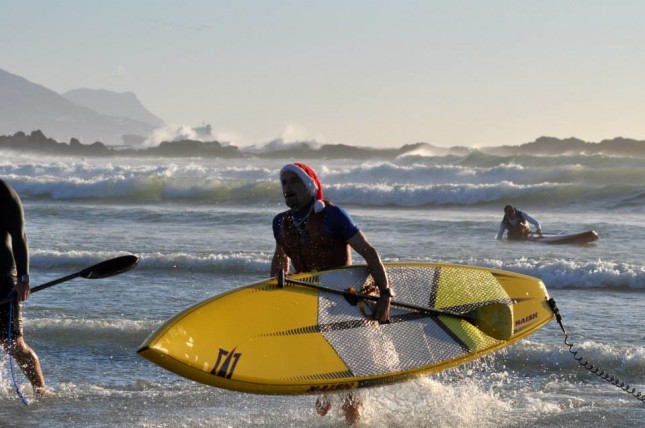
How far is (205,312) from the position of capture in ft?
18.4

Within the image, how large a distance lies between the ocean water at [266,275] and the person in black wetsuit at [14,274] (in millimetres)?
365

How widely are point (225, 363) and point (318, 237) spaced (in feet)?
3.08

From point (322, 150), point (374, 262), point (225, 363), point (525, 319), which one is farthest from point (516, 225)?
point (322, 150)

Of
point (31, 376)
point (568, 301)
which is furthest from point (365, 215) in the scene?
point (31, 376)

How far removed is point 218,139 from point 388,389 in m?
58.2

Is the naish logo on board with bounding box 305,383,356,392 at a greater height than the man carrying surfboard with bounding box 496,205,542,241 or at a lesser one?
lesser

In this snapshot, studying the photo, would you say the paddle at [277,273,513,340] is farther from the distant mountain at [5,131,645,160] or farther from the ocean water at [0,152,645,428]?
the distant mountain at [5,131,645,160]

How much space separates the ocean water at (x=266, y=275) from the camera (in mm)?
6391

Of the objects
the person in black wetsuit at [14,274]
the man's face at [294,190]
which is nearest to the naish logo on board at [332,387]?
the man's face at [294,190]

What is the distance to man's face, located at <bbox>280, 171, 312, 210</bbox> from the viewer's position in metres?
5.72

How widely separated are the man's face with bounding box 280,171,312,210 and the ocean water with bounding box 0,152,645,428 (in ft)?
4.61

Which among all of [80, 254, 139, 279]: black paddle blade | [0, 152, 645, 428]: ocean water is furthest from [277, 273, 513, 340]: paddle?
[80, 254, 139, 279]: black paddle blade

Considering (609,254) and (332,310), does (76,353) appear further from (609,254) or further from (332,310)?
(609,254)

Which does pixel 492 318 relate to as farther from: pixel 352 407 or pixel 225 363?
pixel 225 363
